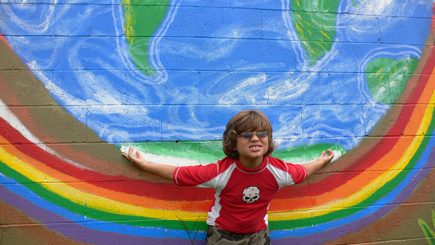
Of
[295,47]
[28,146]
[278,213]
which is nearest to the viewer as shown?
[28,146]

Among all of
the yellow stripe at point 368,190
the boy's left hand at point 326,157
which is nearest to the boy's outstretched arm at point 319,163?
the boy's left hand at point 326,157

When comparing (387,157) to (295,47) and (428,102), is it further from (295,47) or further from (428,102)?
(295,47)

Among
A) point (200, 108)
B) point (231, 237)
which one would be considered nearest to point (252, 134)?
point (200, 108)

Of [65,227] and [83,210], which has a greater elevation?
[83,210]

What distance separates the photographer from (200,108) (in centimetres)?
277

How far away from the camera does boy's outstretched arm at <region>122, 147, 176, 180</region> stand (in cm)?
245

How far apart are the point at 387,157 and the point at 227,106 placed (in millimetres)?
1504

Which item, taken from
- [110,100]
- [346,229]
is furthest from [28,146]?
[346,229]

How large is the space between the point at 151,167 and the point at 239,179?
2.18 ft

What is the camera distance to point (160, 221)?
2.64 metres

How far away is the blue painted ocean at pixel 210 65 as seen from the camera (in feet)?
8.77

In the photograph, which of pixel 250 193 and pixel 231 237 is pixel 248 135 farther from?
pixel 231 237

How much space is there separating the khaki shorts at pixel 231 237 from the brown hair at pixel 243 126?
57 cm

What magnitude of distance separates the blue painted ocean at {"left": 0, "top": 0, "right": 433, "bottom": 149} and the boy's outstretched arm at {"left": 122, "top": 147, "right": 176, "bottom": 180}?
148 mm
